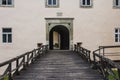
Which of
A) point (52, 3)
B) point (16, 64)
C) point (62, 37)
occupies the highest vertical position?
point (52, 3)

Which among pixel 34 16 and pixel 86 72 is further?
pixel 34 16

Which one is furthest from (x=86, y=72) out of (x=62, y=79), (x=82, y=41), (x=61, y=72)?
(x=82, y=41)

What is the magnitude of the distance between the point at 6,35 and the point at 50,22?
145 inches

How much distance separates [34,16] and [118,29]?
685 cm

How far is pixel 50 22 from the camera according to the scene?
26203 mm

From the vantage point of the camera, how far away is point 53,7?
26.2 meters

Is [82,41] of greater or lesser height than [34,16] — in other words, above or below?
below

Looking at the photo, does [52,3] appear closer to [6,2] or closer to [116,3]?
[6,2]

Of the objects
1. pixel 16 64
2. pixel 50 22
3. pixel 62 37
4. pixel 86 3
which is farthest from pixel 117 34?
pixel 16 64

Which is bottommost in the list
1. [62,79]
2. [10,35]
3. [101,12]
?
[62,79]

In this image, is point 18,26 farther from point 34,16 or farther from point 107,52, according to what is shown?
point 107,52

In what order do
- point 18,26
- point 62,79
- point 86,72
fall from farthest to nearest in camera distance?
point 18,26 → point 86,72 → point 62,79

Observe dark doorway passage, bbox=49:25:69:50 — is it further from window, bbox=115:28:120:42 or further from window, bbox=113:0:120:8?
window, bbox=113:0:120:8

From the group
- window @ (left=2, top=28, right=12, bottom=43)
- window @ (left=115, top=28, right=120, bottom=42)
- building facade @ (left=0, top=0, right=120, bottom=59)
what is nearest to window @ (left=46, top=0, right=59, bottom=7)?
building facade @ (left=0, top=0, right=120, bottom=59)
